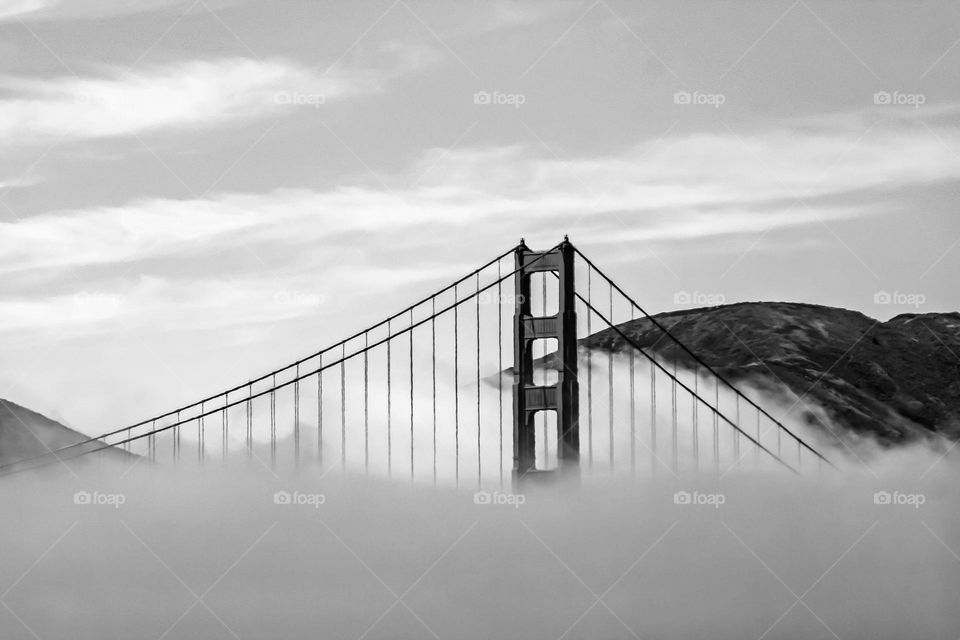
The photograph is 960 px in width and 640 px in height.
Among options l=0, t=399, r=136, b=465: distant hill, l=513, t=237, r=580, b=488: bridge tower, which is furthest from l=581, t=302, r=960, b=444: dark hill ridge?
l=513, t=237, r=580, b=488: bridge tower

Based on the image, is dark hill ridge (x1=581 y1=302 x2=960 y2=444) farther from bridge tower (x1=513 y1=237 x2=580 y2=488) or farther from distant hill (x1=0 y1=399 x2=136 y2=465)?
bridge tower (x1=513 y1=237 x2=580 y2=488)

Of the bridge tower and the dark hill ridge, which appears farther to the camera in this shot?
the dark hill ridge

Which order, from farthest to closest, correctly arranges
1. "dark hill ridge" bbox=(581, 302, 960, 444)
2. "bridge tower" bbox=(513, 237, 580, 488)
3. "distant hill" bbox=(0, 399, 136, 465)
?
1. "dark hill ridge" bbox=(581, 302, 960, 444)
2. "distant hill" bbox=(0, 399, 136, 465)
3. "bridge tower" bbox=(513, 237, 580, 488)

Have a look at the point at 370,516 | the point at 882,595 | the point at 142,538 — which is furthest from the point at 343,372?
the point at 882,595

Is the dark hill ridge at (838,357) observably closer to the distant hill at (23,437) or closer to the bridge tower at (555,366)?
the distant hill at (23,437)

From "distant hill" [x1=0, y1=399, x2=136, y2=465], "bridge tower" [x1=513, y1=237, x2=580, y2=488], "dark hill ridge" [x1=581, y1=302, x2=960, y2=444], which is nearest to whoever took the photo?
"bridge tower" [x1=513, y1=237, x2=580, y2=488]

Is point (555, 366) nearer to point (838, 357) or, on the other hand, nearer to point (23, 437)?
point (23, 437)

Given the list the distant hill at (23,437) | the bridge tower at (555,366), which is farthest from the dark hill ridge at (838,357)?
the bridge tower at (555,366)

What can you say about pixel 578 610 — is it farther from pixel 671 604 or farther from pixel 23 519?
pixel 23 519

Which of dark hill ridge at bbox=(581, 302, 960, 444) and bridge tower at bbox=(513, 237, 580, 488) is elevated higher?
dark hill ridge at bbox=(581, 302, 960, 444)
